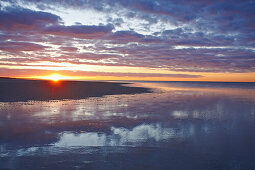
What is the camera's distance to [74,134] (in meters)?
11.7

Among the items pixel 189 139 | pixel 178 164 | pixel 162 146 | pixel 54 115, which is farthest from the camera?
pixel 54 115

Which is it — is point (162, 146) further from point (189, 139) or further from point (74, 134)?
point (74, 134)

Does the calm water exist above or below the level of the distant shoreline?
below

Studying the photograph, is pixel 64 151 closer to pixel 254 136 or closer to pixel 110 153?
pixel 110 153

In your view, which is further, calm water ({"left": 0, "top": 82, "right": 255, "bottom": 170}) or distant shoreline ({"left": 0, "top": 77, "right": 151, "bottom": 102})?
distant shoreline ({"left": 0, "top": 77, "right": 151, "bottom": 102})

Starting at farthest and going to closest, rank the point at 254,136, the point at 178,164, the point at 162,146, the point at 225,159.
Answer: the point at 254,136 < the point at 162,146 < the point at 225,159 < the point at 178,164

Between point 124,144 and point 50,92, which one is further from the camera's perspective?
point 50,92

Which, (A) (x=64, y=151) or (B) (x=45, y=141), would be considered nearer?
(A) (x=64, y=151)

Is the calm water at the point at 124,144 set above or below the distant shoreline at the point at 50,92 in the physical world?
below

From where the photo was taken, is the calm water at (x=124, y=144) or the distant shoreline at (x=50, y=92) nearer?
the calm water at (x=124, y=144)

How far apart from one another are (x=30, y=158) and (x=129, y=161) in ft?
13.9

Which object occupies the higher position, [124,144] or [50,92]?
[50,92]

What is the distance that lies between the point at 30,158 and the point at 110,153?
3.43 metres

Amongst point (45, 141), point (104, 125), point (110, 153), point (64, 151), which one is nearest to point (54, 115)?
point (104, 125)
